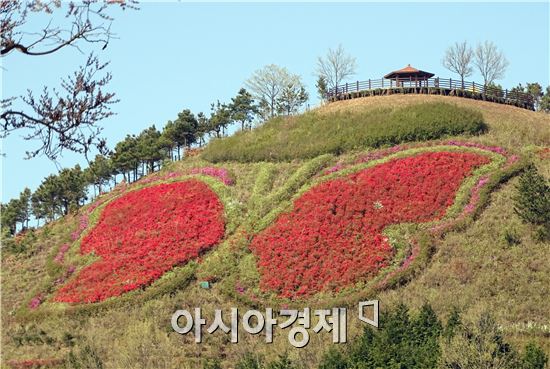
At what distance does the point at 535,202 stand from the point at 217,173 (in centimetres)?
2071

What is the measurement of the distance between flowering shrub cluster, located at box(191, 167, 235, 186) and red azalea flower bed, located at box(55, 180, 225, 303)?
53.3 inches

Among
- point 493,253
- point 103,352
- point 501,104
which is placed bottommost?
point 103,352

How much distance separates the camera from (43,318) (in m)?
43.7

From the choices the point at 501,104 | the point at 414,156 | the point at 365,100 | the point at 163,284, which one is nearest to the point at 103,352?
the point at 163,284

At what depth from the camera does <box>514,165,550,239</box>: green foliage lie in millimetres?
40656

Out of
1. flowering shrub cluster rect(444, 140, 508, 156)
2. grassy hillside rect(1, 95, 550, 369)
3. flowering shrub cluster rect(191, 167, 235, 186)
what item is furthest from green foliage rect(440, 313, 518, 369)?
flowering shrub cluster rect(191, 167, 235, 186)

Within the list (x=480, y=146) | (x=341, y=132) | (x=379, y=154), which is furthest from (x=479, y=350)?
(x=341, y=132)

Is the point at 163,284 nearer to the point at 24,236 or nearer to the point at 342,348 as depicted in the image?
the point at 342,348

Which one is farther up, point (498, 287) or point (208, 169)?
point (208, 169)

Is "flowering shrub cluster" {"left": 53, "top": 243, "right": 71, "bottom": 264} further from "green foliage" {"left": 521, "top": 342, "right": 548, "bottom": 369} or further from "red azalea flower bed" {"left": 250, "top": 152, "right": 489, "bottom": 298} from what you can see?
"green foliage" {"left": 521, "top": 342, "right": 548, "bottom": 369}

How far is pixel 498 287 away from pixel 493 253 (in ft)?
9.55

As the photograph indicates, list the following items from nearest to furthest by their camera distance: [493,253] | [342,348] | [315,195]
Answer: [342,348], [493,253], [315,195]

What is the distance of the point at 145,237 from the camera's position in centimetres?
4844

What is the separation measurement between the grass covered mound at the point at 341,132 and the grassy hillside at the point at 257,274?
89 millimetres
